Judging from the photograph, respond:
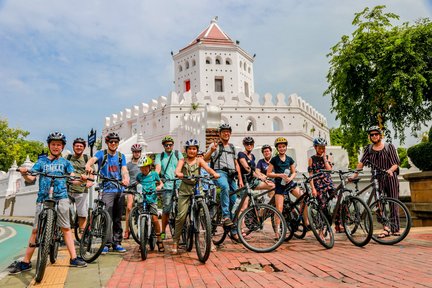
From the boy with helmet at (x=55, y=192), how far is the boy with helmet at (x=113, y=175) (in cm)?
79

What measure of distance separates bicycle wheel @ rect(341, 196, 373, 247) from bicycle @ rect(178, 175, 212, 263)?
2436mm

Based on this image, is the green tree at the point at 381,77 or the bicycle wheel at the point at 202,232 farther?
the green tree at the point at 381,77

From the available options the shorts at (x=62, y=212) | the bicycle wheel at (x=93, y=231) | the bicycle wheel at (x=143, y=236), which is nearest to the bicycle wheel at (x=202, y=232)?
the bicycle wheel at (x=143, y=236)

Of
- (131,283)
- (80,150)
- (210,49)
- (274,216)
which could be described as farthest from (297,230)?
(210,49)

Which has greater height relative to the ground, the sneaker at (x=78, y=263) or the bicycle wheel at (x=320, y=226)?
the bicycle wheel at (x=320, y=226)

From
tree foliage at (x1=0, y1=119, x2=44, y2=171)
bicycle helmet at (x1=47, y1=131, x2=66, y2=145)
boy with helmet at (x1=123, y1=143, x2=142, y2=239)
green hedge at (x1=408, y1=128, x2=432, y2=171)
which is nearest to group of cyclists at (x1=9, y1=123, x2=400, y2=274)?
bicycle helmet at (x1=47, y1=131, x2=66, y2=145)

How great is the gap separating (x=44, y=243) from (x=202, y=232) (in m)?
1.99

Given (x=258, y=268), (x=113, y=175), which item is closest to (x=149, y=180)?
(x=113, y=175)

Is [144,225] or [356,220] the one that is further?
[356,220]

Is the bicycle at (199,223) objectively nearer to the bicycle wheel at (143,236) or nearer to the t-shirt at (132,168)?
the bicycle wheel at (143,236)

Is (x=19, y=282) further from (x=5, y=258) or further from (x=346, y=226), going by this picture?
(x=346, y=226)

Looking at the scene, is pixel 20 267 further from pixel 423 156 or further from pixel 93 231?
pixel 423 156

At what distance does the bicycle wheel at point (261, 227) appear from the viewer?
5008 millimetres

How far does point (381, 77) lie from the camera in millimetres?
13836
